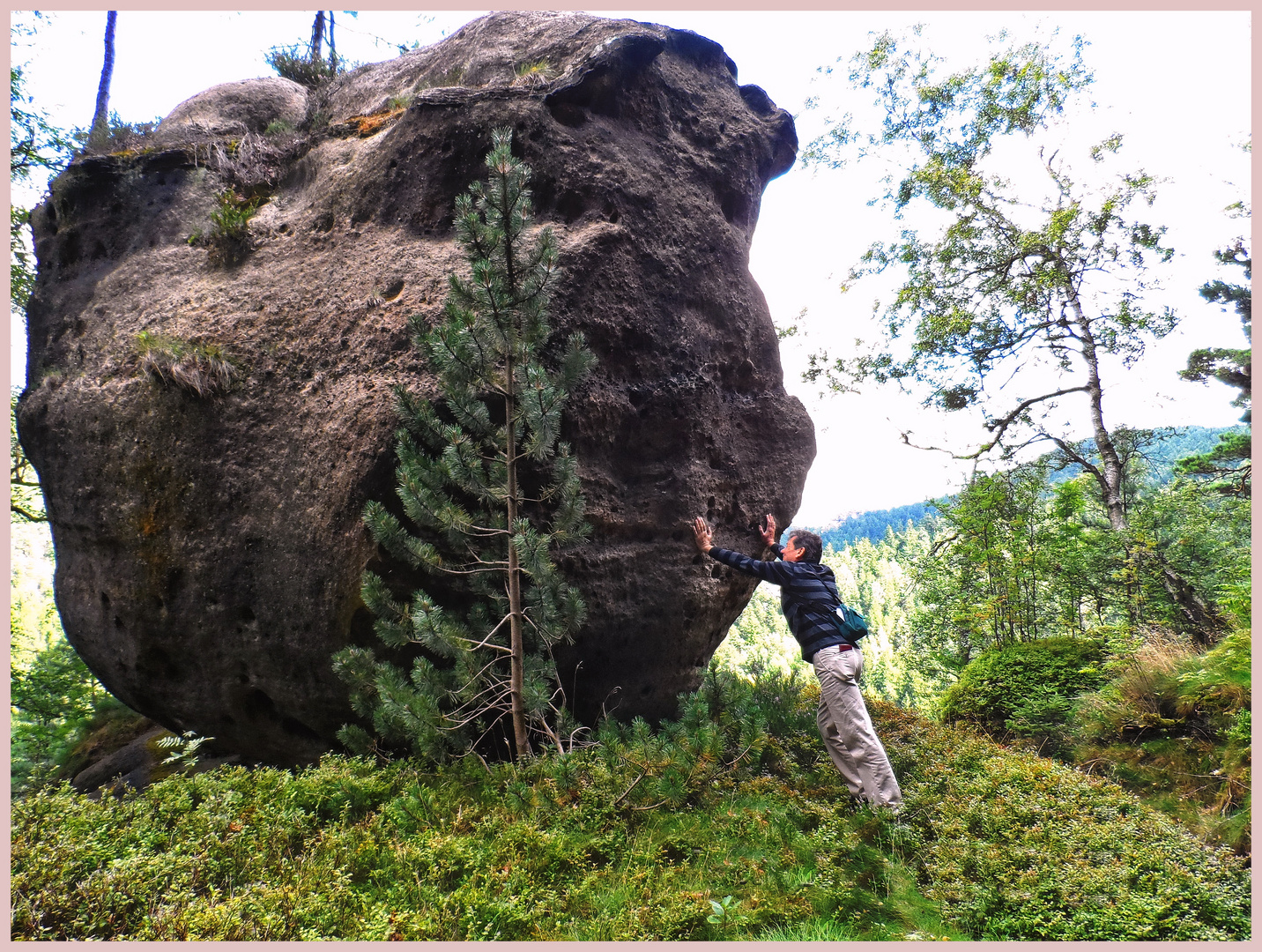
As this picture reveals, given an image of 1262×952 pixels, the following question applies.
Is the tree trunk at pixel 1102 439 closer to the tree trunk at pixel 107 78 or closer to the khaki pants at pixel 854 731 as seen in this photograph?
the khaki pants at pixel 854 731

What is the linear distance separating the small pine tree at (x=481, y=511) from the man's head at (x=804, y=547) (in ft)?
6.96

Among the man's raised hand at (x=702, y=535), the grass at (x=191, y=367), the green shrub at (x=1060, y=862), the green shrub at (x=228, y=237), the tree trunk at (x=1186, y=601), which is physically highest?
the green shrub at (x=228, y=237)

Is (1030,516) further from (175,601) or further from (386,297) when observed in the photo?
(175,601)

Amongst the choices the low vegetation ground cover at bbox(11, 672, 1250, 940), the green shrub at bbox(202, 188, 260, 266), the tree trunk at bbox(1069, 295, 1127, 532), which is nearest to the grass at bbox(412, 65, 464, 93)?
the green shrub at bbox(202, 188, 260, 266)

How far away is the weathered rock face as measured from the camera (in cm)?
598

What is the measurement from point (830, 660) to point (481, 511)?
325 cm

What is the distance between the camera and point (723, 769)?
5.73m

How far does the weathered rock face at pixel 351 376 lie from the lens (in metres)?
5.98

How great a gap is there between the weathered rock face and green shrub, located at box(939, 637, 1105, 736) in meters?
4.16

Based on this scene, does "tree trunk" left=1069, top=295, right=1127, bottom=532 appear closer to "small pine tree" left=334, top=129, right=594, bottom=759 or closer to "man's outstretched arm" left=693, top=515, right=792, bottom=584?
"man's outstretched arm" left=693, top=515, right=792, bottom=584

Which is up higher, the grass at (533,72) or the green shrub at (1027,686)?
the grass at (533,72)

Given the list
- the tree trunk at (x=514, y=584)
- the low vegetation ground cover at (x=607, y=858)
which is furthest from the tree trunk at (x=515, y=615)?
the low vegetation ground cover at (x=607, y=858)

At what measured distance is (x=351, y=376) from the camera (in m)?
5.95

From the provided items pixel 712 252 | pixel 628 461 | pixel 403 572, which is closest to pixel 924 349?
pixel 712 252
